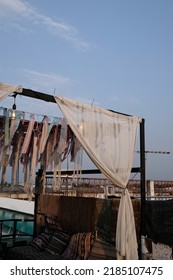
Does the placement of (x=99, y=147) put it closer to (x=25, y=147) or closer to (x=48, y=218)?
(x=25, y=147)

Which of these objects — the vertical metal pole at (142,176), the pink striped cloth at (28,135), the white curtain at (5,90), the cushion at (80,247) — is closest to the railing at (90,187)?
the vertical metal pole at (142,176)

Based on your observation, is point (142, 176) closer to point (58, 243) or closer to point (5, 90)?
point (58, 243)

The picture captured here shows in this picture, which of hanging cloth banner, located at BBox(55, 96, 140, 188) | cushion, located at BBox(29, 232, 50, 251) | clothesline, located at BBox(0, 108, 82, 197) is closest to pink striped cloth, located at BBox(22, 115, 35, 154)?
clothesline, located at BBox(0, 108, 82, 197)

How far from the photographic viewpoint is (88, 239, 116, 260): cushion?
4.98 m

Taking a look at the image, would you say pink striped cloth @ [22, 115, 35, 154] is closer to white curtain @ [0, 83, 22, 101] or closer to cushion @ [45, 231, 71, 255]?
white curtain @ [0, 83, 22, 101]

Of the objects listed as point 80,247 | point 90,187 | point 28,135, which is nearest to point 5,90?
point 28,135

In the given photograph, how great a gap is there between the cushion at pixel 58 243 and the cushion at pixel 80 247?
20 cm

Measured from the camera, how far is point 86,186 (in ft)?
25.3

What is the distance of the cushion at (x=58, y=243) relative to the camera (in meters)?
5.72

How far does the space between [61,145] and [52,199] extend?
2228mm

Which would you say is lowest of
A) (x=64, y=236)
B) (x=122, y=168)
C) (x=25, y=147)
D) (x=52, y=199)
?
(x=64, y=236)

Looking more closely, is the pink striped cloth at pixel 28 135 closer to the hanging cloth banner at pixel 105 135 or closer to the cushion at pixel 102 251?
the hanging cloth banner at pixel 105 135

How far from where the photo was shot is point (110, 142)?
15.3ft
